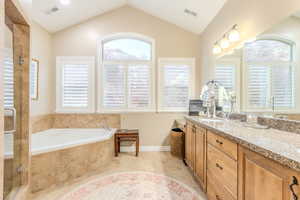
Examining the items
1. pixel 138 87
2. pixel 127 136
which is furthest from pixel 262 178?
pixel 138 87

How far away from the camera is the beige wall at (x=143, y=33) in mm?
3863

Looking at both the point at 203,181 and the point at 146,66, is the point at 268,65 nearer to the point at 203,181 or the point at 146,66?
the point at 203,181

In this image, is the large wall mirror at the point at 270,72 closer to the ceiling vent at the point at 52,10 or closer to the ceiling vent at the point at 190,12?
the ceiling vent at the point at 190,12

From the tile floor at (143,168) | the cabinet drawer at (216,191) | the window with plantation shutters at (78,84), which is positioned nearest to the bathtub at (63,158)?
the tile floor at (143,168)

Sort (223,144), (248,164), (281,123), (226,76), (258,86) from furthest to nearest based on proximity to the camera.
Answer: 1. (226,76)
2. (258,86)
3. (281,123)
4. (223,144)
5. (248,164)

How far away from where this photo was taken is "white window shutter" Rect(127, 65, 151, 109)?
391 centimetres

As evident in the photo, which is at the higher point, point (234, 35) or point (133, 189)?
point (234, 35)

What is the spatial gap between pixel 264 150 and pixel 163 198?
1436 millimetres

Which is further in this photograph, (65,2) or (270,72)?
(65,2)

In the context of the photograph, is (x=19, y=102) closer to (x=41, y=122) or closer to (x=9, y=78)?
(x=9, y=78)

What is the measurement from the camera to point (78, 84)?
385 centimetres

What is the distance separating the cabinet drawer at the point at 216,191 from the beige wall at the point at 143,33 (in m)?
2.08

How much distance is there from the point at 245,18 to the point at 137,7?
250 cm

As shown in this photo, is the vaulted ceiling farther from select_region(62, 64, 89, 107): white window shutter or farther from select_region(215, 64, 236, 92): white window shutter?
select_region(215, 64, 236, 92): white window shutter
